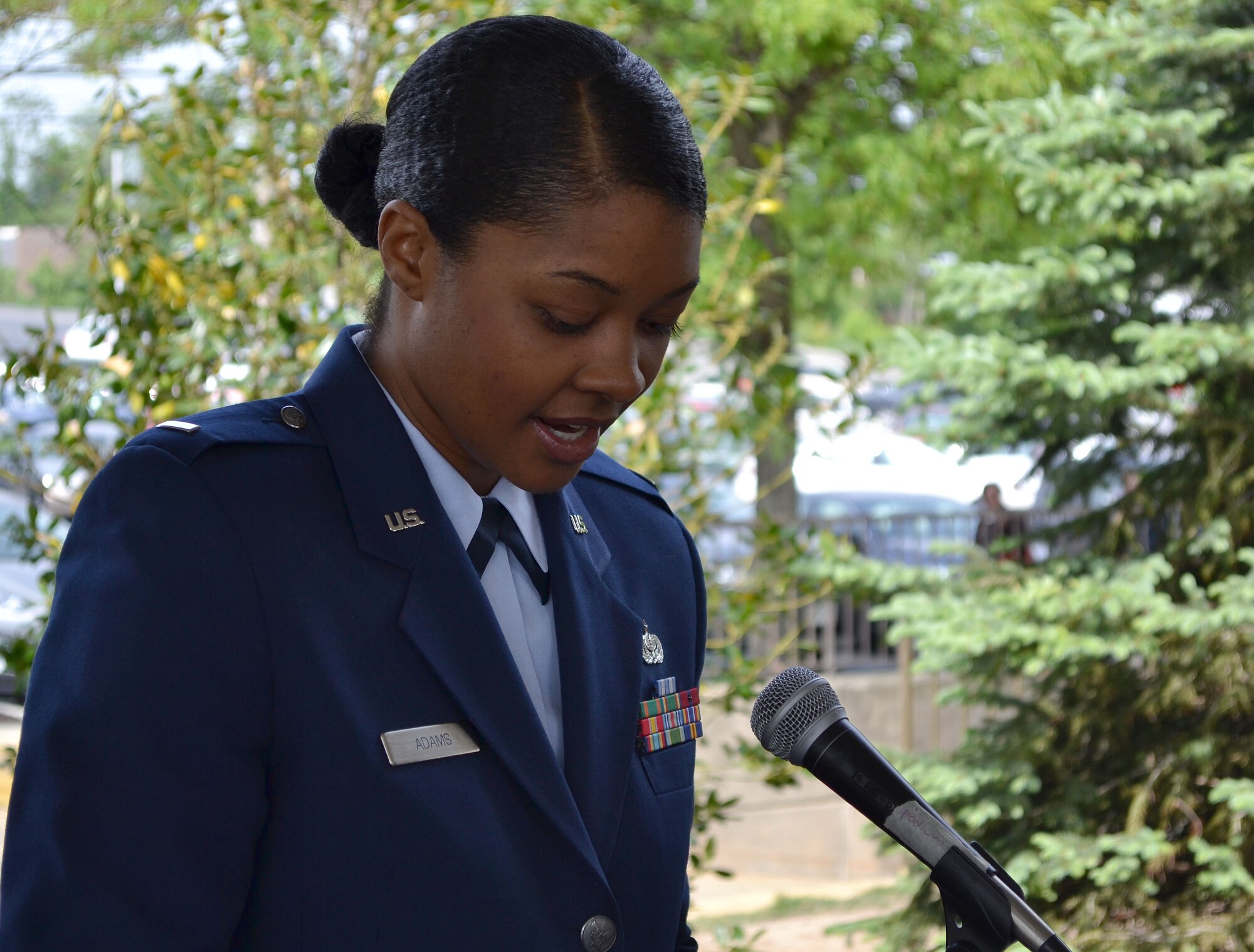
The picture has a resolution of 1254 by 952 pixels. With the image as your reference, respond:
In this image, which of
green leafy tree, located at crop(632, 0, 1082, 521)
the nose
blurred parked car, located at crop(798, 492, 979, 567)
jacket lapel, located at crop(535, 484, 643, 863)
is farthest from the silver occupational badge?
blurred parked car, located at crop(798, 492, 979, 567)

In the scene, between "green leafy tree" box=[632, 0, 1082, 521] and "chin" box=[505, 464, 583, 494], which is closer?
"chin" box=[505, 464, 583, 494]

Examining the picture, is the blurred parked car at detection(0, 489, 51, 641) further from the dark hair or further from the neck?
the dark hair

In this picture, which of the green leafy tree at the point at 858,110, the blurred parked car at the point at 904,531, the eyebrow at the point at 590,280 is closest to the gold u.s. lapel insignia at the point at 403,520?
the eyebrow at the point at 590,280

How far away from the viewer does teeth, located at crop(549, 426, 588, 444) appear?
1.68 metres

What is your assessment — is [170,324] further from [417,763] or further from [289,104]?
[417,763]

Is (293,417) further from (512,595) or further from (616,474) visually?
(616,474)

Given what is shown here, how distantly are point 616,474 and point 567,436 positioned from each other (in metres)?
0.54

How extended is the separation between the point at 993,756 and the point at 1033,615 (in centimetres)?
58

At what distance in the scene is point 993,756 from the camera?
5680 mm

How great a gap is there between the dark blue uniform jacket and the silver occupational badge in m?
0.14

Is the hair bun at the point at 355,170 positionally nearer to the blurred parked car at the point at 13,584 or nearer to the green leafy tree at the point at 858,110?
the green leafy tree at the point at 858,110

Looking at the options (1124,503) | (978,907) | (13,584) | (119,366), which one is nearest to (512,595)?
(978,907)

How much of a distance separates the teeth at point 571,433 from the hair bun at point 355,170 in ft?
1.25

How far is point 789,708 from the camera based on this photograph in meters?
1.73
